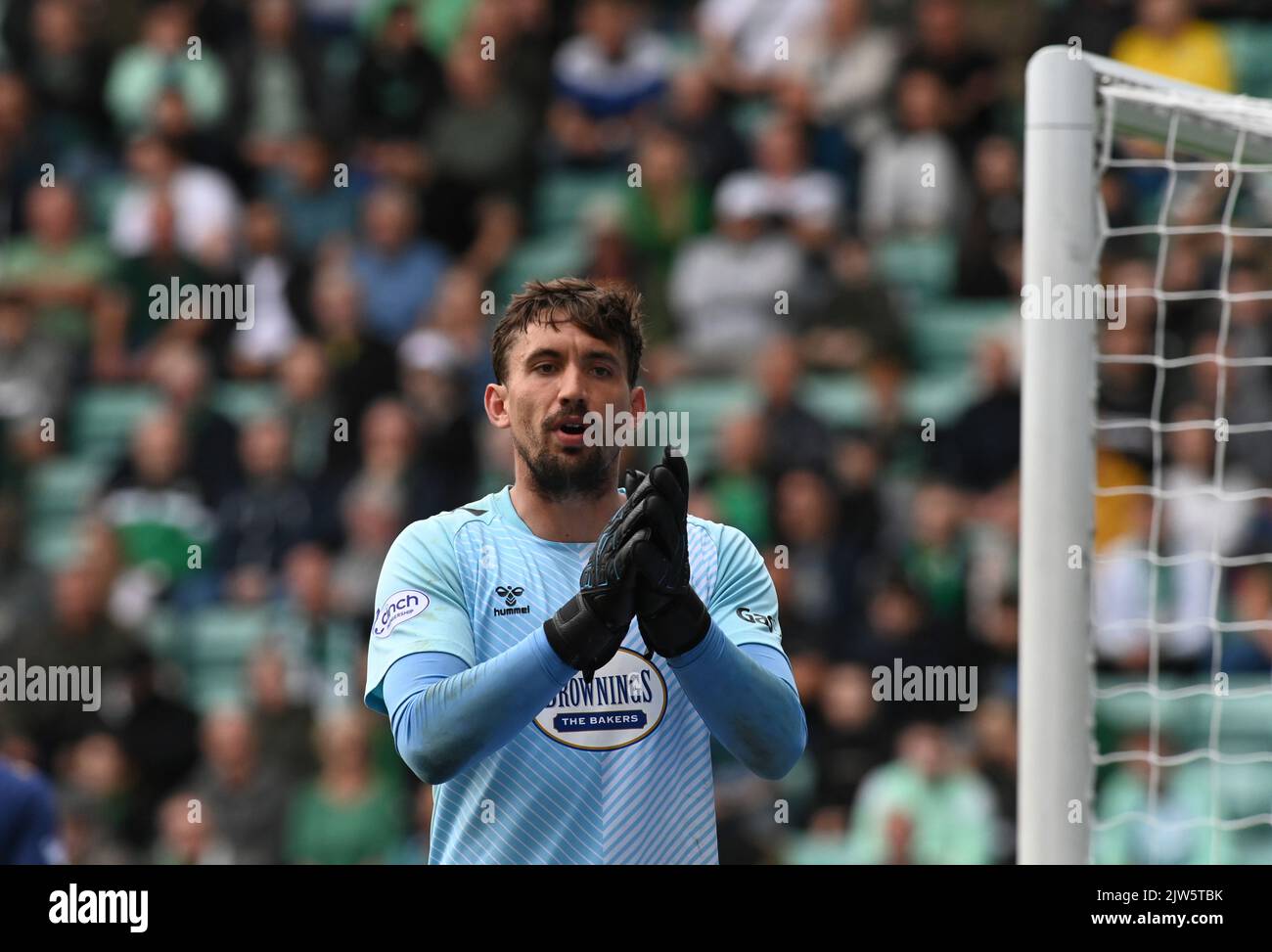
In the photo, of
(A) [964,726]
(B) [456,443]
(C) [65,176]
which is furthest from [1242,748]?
(C) [65,176]

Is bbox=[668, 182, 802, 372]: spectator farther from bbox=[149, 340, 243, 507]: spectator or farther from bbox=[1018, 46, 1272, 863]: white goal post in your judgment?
bbox=[1018, 46, 1272, 863]: white goal post

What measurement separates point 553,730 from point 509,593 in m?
0.27

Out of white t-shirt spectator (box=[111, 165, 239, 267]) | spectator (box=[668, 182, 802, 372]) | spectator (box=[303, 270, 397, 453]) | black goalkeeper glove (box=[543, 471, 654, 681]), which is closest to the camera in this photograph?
black goalkeeper glove (box=[543, 471, 654, 681])

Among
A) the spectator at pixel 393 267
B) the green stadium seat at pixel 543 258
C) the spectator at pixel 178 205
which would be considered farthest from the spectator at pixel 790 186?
the spectator at pixel 178 205

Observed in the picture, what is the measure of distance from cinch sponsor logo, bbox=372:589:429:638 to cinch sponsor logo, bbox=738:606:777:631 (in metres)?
0.59

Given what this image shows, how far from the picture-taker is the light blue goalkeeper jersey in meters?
3.49

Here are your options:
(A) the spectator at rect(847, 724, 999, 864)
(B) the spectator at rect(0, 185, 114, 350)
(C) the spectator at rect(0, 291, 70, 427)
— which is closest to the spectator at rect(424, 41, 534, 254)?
(B) the spectator at rect(0, 185, 114, 350)

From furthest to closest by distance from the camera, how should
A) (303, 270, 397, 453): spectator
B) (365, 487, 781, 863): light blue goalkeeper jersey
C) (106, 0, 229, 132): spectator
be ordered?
(106, 0, 229, 132): spectator → (303, 270, 397, 453): spectator → (365, 487, 781, 863): light blue goalkeeper jersey

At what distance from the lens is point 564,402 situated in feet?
11.6

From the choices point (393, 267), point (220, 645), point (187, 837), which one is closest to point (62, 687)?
point (220, 645)

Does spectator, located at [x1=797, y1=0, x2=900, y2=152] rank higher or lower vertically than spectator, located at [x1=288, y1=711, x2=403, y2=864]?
higher

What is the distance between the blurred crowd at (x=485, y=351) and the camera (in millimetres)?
8852

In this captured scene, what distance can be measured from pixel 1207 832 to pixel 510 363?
5.54 meters

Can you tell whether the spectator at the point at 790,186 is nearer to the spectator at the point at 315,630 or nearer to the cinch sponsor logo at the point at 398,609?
the spectator at the point at 315,630
